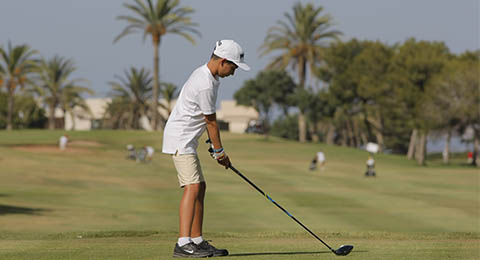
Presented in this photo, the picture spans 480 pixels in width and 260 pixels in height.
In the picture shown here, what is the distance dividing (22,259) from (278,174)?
131ft

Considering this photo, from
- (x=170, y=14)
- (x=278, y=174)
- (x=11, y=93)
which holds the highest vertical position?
(x=170, y=14)

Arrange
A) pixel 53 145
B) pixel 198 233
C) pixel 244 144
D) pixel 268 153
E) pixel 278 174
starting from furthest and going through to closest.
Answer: pixel 244 144 < pixel 268 153 < pixel 53 145 < pixel 278 174 < pixel 198 233

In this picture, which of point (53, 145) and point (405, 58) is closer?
point (53, 145)

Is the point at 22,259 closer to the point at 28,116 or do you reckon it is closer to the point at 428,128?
the point at 428,128

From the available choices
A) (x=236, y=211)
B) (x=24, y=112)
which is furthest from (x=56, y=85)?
(x=236, y=211)

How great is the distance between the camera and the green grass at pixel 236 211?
31.8ft

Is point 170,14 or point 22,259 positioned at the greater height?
point 170,14

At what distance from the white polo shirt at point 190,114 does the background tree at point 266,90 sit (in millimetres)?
85600

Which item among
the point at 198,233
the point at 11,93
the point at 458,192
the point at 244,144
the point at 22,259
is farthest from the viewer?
the point at 11,93

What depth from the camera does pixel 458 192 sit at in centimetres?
3678

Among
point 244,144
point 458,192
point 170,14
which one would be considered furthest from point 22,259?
point 170,14

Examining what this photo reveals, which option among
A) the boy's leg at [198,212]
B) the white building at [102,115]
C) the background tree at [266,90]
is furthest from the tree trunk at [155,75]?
the boy's leg at [198,212]

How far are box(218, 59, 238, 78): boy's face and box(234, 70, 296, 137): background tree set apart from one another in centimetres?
8572

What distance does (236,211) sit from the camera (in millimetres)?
24016
